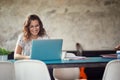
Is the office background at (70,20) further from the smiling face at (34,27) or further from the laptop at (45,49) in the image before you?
the laptop at (45,49)

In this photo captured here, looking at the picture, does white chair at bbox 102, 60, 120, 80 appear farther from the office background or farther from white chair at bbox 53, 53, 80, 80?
the office background

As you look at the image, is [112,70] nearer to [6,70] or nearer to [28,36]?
[6,70]

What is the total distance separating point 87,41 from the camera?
563 centimetres

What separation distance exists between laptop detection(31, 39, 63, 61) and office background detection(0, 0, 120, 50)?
2.69m

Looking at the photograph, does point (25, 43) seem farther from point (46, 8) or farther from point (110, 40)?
point (110, 40)

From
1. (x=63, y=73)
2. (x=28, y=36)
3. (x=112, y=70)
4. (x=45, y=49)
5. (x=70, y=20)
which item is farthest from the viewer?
(x=70, y=20)

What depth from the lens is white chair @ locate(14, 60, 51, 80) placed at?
8.14 ft

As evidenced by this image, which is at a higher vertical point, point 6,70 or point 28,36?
point 28,36

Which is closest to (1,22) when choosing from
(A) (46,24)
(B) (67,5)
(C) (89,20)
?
(A) (46,24)

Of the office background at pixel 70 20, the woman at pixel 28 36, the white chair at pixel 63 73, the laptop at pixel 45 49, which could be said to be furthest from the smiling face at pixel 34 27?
the office background at pixel 70 20

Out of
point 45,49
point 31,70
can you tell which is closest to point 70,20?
point 45,49

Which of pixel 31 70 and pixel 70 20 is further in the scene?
pixel 70 20

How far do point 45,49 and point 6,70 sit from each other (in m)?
0.51

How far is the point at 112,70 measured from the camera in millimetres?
2598
